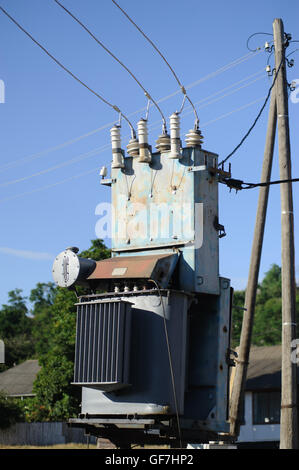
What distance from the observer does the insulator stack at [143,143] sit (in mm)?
11398

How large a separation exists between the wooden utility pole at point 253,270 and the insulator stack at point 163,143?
8967 millimetres

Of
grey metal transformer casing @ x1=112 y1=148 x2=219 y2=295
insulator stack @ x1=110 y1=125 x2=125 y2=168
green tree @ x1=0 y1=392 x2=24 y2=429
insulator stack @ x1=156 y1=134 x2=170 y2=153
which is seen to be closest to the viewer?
grey metal transformer casing @ x1=112 y1=148 x2=219 y2=295

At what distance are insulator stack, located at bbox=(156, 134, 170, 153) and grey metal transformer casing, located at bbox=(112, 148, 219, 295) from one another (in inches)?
4.5

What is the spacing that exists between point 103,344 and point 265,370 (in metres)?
33.0

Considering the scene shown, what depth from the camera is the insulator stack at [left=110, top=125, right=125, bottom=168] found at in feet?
38.8

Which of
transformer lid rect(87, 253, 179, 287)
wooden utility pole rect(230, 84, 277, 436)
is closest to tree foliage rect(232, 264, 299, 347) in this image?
wooden utility pole rect(230, 84, 277, 436)

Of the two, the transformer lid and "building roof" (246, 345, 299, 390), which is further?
"building roof" (246, 345, 299, 390)

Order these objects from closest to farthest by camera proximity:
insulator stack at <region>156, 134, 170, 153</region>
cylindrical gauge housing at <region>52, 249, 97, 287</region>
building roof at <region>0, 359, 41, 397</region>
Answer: cylindrical gauge housing at <region>52, 249, 97, 287</region> → insulator stack at <region>156, 134, 170, 153</region> → building roof at <region>0, 359, 41, 397</region>

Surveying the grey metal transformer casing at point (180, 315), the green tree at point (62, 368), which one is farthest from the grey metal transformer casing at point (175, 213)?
the green tree at point (62, 368)

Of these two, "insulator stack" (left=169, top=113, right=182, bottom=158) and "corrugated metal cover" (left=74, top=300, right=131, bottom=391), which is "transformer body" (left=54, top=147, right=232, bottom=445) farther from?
"insulator stack" (left=169, top=113, right=182, bottom=158)

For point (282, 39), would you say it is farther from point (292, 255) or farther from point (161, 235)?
point (161, 235)

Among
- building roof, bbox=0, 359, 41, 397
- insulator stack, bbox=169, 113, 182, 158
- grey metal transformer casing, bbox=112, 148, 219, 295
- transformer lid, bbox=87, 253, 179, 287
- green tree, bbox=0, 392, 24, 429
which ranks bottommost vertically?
green tree, bbox=0, 392, 24, 429

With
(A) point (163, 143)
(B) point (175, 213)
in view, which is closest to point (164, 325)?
(B) point (175, 213)
